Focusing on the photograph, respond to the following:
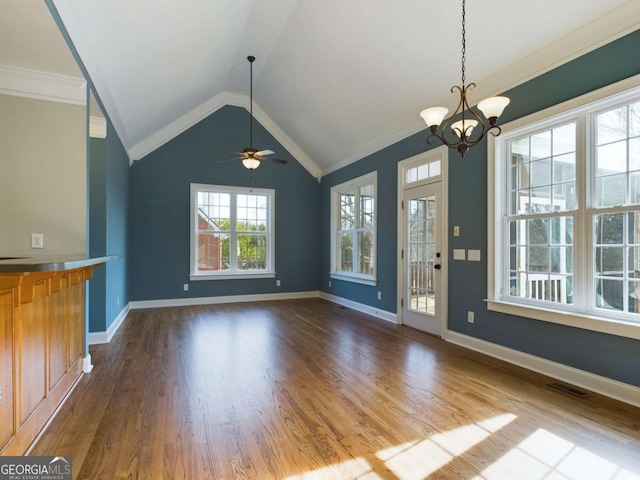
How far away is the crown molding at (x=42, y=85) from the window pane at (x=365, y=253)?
4.46 metres

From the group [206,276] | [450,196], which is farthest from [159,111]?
[450,196]

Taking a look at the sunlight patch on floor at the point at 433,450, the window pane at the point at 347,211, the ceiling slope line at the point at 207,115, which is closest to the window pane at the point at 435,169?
the window pane at the point at 347,211

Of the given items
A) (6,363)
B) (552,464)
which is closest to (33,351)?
(6,363)

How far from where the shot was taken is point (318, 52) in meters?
4.55

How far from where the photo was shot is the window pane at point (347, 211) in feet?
21.5

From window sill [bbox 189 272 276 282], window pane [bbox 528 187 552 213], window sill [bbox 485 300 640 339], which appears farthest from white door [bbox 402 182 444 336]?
window sill [bbox 189 272 276 282]

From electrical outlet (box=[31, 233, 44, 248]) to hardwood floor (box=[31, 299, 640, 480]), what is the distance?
1219 mm

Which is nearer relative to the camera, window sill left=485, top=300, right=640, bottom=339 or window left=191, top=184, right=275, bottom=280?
window sill left=485, top=300, right=640, bottom=339

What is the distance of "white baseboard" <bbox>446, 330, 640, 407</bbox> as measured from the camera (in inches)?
98.5

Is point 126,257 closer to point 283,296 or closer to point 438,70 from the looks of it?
point 283,296

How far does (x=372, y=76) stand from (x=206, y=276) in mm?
4715

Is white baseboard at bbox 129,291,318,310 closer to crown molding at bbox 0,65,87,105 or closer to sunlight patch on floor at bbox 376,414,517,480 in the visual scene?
crown molding at bbox 0,65,87,105

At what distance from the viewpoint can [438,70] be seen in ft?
12.4

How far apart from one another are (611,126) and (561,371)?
210cm
